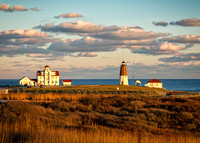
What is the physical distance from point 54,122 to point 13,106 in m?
6.03

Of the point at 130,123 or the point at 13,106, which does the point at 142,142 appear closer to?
the point at 130,123

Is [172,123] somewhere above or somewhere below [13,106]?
below

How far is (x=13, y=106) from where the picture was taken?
64.8ft

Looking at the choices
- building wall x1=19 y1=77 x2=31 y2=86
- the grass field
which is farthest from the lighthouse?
the grass field

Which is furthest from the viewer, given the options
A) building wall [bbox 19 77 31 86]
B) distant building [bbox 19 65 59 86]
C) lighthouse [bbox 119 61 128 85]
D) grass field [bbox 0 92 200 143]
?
distant building [bbox 19 65 59 86]

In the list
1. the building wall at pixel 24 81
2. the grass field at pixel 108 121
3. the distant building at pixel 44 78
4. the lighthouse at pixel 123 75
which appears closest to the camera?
the grass field at pixel 108 121

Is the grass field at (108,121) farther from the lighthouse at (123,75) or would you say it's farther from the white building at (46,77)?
the white building at (46,77)

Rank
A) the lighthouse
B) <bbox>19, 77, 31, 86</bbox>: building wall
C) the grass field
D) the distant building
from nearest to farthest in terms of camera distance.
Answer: the grass field, the lighthouse, <bbox>19, 77, 31, 86</bbox>: building wall, the distant building

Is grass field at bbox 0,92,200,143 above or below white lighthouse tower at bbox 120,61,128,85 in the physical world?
below

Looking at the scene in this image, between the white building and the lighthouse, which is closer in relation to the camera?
the lighthouse

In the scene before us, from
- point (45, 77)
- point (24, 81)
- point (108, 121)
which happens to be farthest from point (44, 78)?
point (108, 121)

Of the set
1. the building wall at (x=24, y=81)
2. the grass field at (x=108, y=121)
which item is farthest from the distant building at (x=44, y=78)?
the grass field at (x=108, y=121)

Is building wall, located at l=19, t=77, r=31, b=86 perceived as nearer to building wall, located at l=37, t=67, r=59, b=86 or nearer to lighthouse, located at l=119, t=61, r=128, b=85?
building wall, located at l=37, t=67, r=59, b=86

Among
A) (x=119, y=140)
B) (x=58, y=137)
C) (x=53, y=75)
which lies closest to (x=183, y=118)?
(x=119, y=140)
